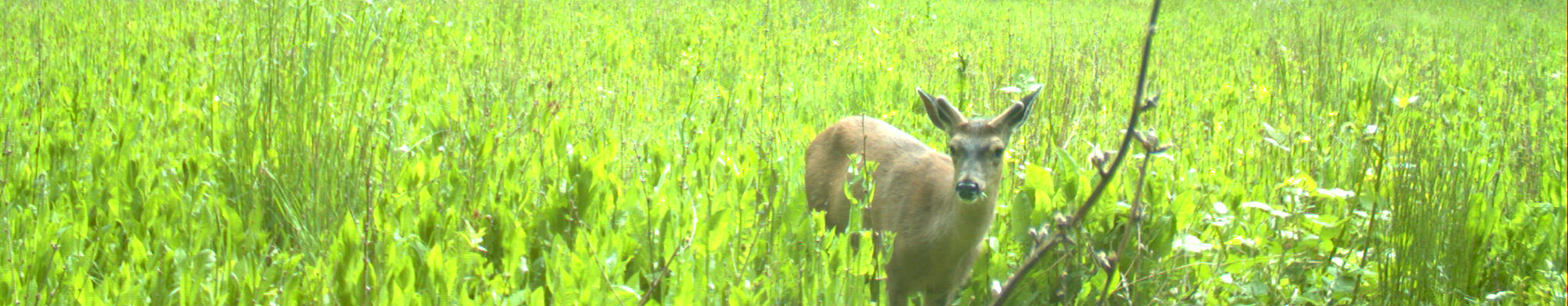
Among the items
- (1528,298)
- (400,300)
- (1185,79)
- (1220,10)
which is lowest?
(1220,10)

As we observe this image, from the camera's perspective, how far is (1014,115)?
3.17 metres

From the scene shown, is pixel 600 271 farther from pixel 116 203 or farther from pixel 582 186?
pixel 116 203

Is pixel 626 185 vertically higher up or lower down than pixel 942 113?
lower down

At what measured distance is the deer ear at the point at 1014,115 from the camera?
10.3ft

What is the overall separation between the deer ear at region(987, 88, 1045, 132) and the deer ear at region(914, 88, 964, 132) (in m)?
0.10

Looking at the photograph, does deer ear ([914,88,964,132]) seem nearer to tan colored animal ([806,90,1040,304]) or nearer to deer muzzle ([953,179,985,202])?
tan colored animal ([806,90,1040,304])

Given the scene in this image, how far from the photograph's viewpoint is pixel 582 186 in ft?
11.0

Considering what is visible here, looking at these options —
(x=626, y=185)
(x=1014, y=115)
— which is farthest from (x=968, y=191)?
(x=626, y=185)

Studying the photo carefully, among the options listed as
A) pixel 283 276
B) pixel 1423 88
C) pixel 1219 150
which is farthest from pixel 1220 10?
pixel 283 276

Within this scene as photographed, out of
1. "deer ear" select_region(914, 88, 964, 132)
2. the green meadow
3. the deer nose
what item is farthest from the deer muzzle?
"deer ear" select_region(914, 88, 964, 132)

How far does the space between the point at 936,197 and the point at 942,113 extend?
0.73 feet

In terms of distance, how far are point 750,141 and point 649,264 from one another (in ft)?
5.38

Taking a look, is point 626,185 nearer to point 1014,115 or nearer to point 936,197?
point 936,197

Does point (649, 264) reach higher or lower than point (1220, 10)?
higher
